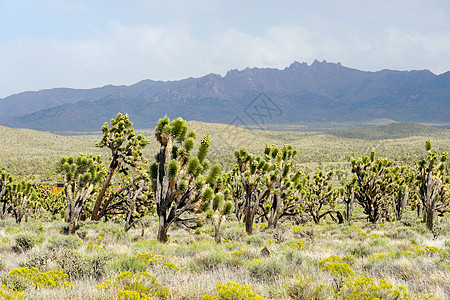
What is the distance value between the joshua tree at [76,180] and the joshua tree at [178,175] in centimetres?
475

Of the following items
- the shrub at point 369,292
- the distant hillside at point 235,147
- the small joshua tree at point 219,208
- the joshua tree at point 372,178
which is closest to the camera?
the shrub at point 369,292

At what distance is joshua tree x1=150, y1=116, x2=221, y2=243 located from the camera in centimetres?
883

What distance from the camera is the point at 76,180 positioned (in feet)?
40.1

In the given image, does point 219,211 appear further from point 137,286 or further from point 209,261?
point 137,286

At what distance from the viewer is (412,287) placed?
4973 millimetres

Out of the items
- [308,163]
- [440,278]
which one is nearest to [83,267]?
[440,278]

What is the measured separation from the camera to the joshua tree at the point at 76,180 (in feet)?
39.1

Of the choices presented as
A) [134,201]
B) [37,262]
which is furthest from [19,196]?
[37,262]

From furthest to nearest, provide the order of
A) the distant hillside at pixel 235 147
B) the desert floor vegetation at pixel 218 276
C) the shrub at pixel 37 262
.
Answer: the distant hillside at pixel 235 147
the shrub at pixel 37 262
the desert floor vegetation at pixel 218 276

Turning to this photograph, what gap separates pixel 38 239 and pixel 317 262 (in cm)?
815

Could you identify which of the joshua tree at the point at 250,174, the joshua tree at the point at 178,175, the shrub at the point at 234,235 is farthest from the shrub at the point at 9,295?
the joshua tree at the point at 250,174

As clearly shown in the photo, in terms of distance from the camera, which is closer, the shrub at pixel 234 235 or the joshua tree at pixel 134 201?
the shrub at pixel 234 235

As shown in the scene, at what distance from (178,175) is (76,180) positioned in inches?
228

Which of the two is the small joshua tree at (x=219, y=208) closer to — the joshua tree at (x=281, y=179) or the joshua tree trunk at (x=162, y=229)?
the joshua tree trunk at (x=162, y=229)
